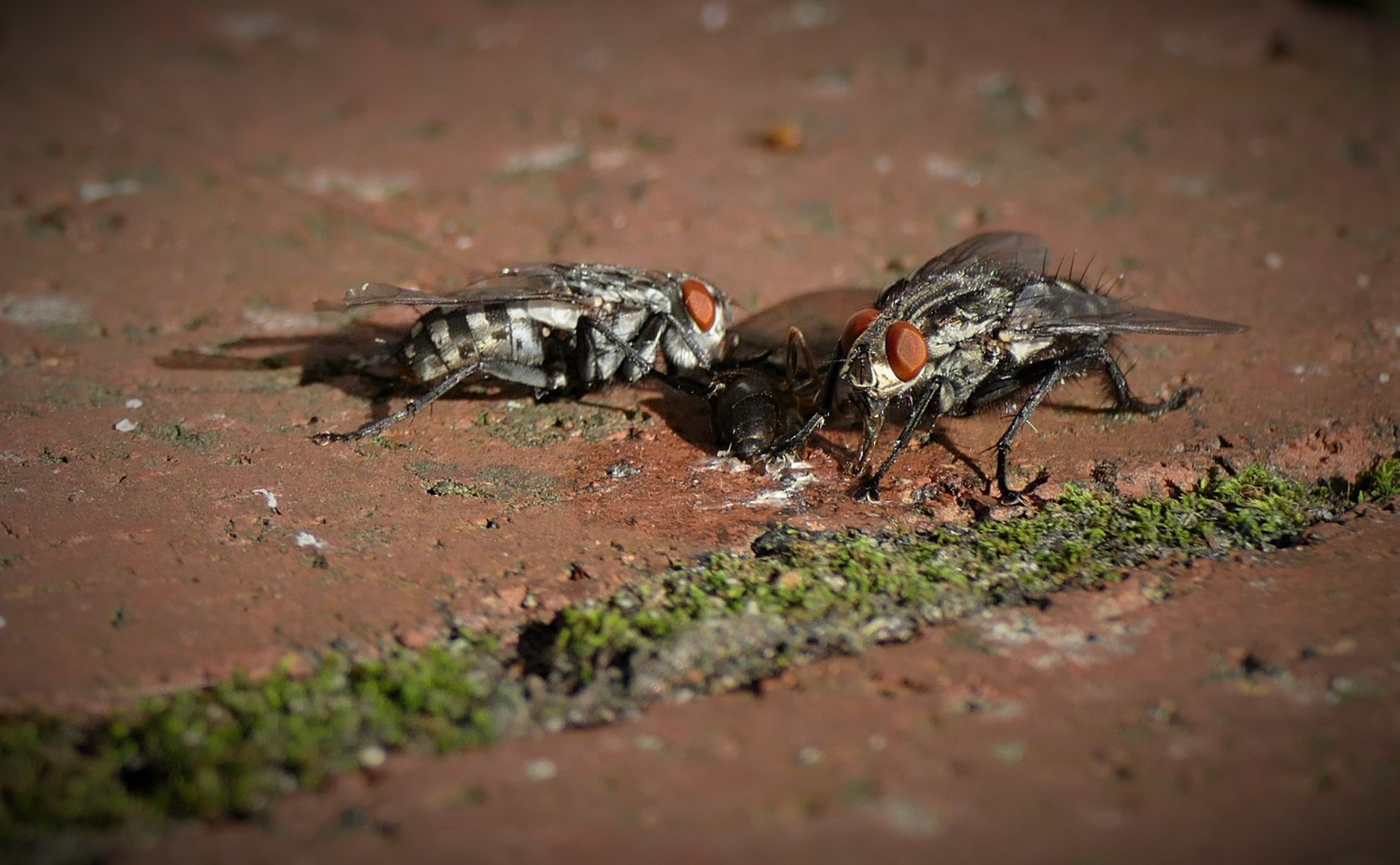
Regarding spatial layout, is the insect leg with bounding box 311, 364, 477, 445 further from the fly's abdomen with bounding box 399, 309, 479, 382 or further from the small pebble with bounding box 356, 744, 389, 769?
the small pebble with bounding box 356, 744, 389, 769

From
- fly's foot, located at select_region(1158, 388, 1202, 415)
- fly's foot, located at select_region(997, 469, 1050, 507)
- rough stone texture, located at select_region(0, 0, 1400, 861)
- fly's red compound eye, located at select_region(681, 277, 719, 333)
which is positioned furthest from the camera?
fly's red compound eye, located at select_region(681, 277, 719, 333)

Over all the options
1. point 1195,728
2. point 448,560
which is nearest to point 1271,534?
point 1195,728

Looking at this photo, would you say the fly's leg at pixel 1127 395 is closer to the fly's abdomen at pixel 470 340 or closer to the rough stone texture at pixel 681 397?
the rough stone texture at pixel 681 397

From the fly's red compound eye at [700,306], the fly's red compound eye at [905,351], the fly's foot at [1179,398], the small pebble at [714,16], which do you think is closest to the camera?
the fly's red compound eye at [905,351]

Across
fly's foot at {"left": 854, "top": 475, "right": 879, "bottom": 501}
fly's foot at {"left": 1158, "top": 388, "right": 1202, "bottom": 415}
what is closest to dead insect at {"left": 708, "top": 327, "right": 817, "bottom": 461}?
fly's foot at {"left": 854, "top": 475, "right": 879, "bottom": 501}

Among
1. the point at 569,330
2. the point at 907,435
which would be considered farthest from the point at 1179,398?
the point at 569,330

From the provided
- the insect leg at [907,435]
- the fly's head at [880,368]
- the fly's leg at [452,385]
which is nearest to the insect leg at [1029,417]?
the insect leg at [907,435]
